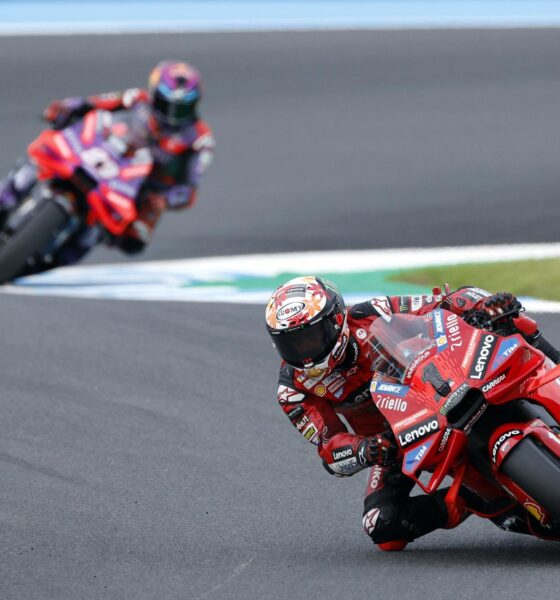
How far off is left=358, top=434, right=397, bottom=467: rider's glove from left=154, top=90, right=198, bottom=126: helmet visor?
24.3 ft

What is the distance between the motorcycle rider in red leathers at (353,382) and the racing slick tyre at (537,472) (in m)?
0.52

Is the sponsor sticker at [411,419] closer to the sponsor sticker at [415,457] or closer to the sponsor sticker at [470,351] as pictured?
the sponsor sticker at [415,457]

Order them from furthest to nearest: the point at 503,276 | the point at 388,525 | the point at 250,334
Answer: the point at 503,276, the point at 250,334, the point at 388,525

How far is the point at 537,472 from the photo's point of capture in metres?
5.01

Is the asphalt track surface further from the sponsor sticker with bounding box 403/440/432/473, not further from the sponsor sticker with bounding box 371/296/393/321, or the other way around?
the sponsor sticker with bounding box 371/296/393/321

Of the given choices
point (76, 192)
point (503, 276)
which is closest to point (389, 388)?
point (503, 276)

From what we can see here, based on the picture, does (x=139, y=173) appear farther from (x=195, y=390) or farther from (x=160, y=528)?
(x=160, y=528)

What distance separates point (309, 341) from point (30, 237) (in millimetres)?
6599

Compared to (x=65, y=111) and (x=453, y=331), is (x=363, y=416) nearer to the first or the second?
(x=453, y=331)

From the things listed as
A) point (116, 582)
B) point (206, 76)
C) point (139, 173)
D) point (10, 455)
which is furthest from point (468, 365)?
point (206, 76)

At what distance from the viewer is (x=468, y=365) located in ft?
16.8

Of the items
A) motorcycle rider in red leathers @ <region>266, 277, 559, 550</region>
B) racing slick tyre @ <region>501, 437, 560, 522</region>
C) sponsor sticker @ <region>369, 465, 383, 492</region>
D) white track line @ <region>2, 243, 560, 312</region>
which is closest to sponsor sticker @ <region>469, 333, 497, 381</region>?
racing slick tyre @ <region>501, 437, 560, 522</region>

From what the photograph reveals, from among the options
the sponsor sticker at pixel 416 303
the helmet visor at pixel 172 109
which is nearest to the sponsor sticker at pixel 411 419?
the sponsor sticker at pixel 416 303

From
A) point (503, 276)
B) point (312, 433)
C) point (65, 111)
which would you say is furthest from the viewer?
point (65, 111)
